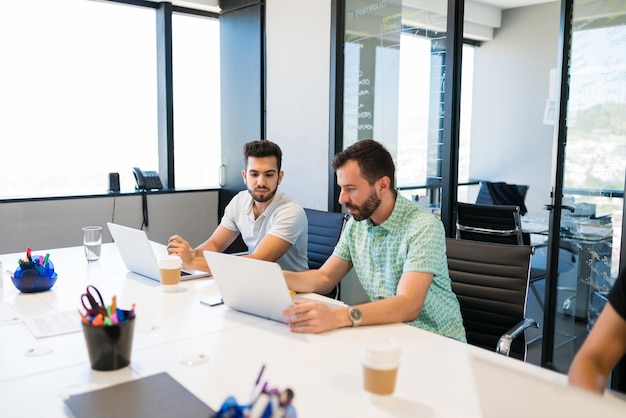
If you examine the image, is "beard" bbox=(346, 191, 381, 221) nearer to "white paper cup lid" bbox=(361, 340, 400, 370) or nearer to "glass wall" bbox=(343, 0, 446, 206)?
"white paper cup lid" bbox=(361, 340, 400, 370)

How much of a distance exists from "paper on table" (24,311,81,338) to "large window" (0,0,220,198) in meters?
2.64

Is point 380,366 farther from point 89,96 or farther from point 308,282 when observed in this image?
point 89,96

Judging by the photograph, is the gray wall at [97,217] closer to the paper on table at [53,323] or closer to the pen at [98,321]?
the paper on table at [53,323]

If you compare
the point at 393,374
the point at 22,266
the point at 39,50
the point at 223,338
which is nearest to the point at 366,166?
the point at 223,338

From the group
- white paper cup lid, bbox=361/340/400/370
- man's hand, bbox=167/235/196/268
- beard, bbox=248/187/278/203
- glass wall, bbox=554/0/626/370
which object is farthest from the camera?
glass wall, bbox=554/0/626/370

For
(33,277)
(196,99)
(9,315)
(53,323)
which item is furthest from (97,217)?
(53,323)

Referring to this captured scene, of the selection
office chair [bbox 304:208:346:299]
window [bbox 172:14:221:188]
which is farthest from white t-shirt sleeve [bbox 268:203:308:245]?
window [bbox 172:14:221:188]

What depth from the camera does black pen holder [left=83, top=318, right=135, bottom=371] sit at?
133cm

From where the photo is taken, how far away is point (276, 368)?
1370mm

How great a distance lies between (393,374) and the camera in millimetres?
1168

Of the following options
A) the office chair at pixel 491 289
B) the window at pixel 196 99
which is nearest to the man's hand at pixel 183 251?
the office chair at pixel 491 289

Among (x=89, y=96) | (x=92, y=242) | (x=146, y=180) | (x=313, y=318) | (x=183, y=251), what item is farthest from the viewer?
(x=146, y=180)

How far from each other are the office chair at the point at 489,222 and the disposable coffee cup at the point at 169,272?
1.92m

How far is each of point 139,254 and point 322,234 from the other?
3.26 feet
